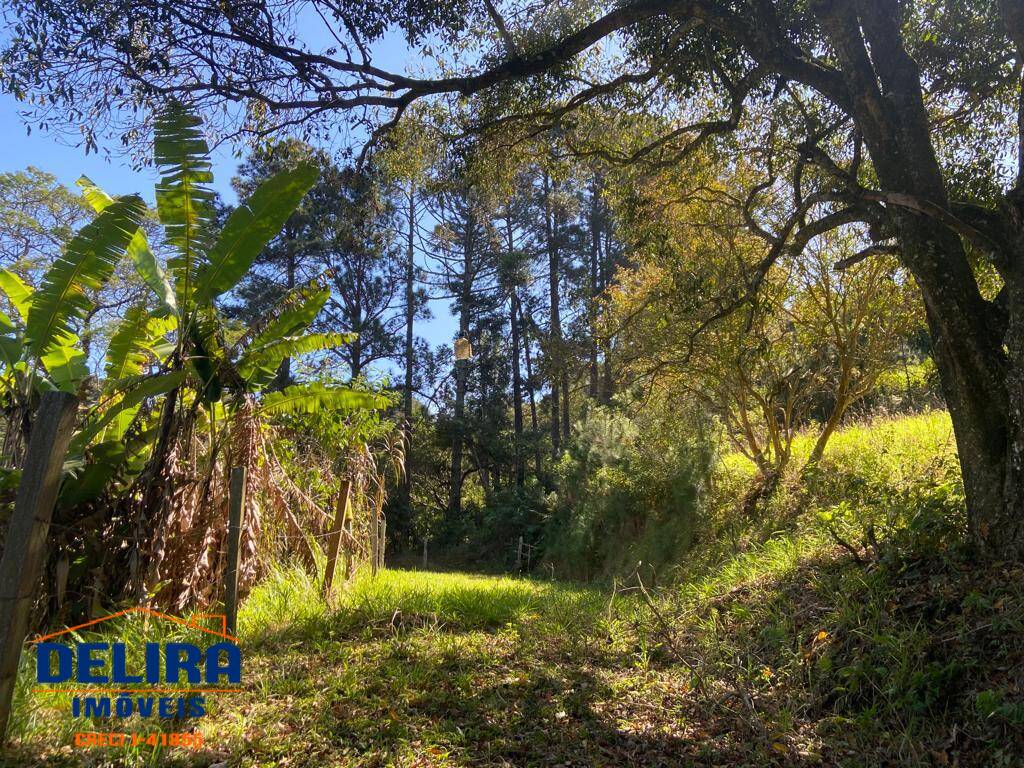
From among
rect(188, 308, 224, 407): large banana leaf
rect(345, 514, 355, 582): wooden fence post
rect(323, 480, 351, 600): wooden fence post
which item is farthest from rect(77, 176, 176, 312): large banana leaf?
rect(345, 514, 355, 582): wooden fence post

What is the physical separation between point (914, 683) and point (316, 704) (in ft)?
12.3

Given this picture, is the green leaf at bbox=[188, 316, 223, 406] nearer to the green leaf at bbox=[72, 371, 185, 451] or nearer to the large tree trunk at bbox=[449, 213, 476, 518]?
the green leaf at bbox=[72, 371, 185, 451]

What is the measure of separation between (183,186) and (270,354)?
6.31 ft

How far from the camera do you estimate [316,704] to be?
4016 mm

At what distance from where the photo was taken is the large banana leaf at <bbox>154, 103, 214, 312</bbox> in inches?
205

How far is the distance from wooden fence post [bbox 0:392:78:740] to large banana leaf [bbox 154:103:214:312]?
2814 millimetres

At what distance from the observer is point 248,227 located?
18.2 ft

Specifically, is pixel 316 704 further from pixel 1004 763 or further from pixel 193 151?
pixel 193 151

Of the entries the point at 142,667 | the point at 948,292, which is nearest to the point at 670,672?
the point at 948,292

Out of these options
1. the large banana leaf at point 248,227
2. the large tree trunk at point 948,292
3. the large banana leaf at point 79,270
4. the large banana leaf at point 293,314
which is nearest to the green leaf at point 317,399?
the large banana leaf at point 293,314

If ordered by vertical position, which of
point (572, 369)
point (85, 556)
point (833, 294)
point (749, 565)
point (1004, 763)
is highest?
point (833, 294)

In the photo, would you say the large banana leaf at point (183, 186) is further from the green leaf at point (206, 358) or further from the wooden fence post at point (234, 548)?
the wooden fence post at point (234, 548)

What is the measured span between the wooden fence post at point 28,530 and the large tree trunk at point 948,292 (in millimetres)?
5786

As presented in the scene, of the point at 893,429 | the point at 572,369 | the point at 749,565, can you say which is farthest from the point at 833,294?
the point at 749,565
